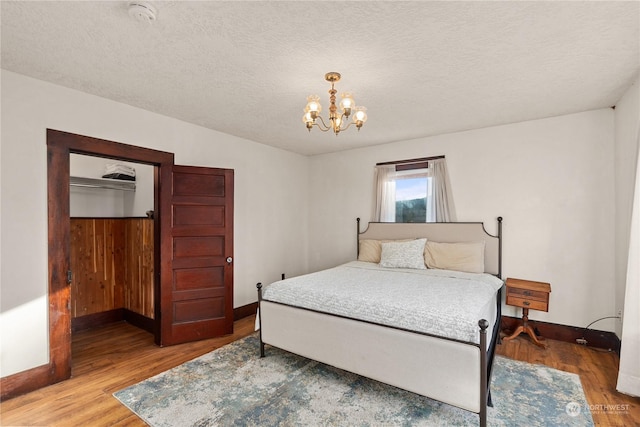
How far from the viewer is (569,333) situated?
3424mm

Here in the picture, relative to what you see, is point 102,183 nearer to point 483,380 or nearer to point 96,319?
point 96,319

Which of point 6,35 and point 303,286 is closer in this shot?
point 6,35

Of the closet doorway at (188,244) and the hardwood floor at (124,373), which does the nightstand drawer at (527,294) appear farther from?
the closet doorway at (188,244)

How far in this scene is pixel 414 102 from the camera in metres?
3.09

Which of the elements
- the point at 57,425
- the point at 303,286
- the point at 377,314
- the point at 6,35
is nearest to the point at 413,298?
the point at 377,314

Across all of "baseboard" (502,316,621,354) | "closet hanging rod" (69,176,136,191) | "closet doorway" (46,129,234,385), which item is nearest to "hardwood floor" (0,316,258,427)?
"closet doorway" (46,129,234,385)

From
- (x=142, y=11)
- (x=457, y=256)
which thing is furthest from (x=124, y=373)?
(x=457, y=256)

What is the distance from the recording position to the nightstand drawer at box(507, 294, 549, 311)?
3.20m

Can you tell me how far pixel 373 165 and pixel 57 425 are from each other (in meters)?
4.55

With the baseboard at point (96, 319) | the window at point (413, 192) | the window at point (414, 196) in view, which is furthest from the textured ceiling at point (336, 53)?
the baseboard at point (96, 319)

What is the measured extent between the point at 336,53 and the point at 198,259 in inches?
107

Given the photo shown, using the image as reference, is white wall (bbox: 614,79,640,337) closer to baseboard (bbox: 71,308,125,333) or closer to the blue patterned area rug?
the blue patterned area rug

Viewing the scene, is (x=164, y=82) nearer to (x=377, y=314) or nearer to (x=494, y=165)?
(x=377, y=314)

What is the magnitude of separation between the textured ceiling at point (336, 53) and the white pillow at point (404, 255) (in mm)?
1744
